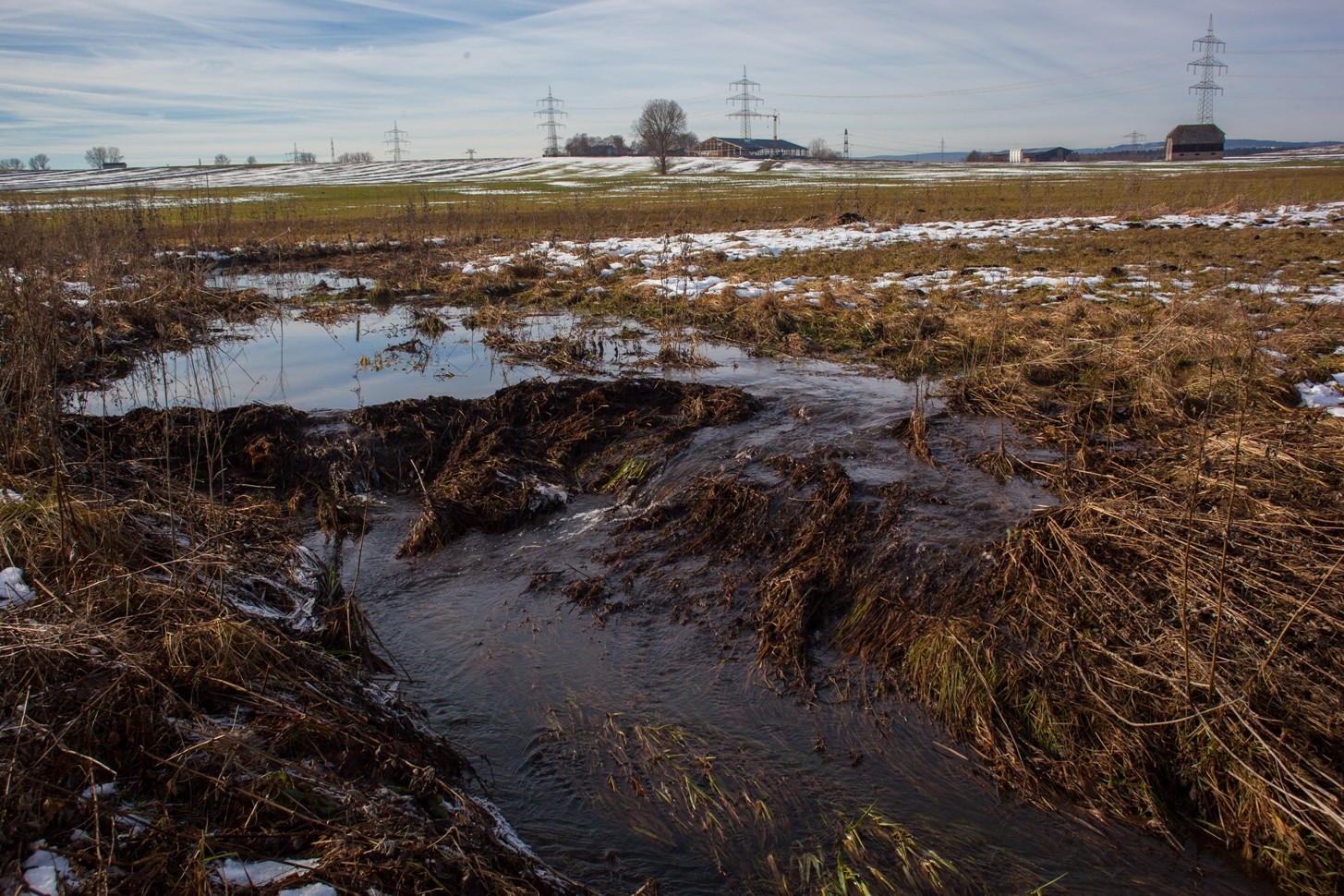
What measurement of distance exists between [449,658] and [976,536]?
13.2ft

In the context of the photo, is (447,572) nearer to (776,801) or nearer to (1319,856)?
Result: (776,801)

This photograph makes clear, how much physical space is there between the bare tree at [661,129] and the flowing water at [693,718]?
76598 mm

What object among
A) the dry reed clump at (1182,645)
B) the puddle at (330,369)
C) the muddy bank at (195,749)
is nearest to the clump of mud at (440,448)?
the puddle at (330,369)

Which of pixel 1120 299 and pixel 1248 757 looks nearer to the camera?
pixel 1248 757

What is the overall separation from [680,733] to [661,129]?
270 feet

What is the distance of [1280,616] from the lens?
13.7 feet

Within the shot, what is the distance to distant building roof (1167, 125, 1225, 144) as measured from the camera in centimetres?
9288

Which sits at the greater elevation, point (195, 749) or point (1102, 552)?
point (195, 749)

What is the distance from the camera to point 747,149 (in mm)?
111500

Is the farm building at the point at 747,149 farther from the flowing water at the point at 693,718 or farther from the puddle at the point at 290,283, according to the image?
the flowing water at the point at 693,718

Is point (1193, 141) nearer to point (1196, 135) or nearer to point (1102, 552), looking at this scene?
point (1196, 135)

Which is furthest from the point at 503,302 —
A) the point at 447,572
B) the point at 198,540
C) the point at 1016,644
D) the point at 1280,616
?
the point at 1280,616

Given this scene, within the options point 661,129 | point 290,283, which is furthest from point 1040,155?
point 290,283

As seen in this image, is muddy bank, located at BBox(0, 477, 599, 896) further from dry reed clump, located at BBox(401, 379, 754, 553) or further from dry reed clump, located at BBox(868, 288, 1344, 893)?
dry reed clump, located at BBox(868, 288, 1344, 893)
